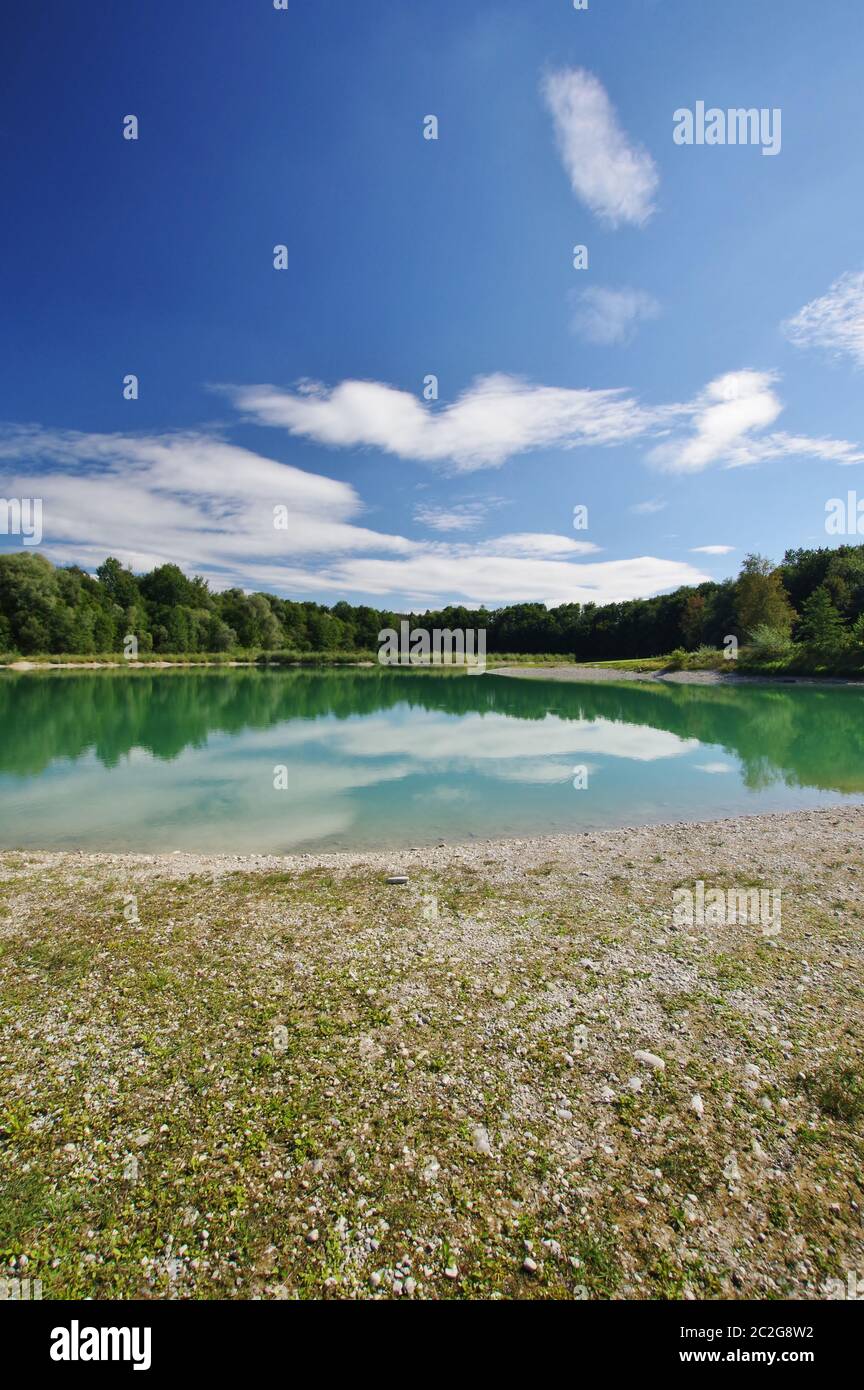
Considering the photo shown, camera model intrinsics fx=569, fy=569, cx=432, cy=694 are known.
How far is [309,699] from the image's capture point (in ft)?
161

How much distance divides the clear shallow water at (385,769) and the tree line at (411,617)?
145 ft

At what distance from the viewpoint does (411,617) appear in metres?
168

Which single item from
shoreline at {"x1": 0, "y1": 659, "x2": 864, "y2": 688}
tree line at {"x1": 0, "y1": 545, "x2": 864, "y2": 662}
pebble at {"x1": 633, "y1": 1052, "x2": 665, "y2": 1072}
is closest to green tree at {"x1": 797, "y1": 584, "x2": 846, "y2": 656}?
tree line at {"x1": 0, "y1": 545, "x2": 864, "y2": 662}

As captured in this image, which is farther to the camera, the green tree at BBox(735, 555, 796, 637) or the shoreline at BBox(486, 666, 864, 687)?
the green tree at BBox(735, 555, 796, 637)

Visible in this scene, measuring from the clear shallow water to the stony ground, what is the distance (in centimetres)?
534

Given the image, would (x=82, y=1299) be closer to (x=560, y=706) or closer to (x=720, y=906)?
(x=720, y=906)

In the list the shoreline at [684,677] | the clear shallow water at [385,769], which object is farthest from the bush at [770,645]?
the clear shallow water at [385,769]

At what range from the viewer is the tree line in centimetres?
7662

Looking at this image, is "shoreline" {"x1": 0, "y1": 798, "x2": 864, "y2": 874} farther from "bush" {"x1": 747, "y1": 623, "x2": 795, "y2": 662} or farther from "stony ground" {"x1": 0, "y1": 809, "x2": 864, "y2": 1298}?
"bush" {"x1": 747, "y1": 623, "x2": 795, "y2": 662}

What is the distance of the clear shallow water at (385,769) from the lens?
14.0 m

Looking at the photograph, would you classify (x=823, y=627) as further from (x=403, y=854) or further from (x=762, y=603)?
(x=403, y=854)

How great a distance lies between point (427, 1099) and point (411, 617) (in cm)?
16554

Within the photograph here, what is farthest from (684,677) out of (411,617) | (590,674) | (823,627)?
(411,617)

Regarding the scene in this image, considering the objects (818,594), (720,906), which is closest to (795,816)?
(720,906)
